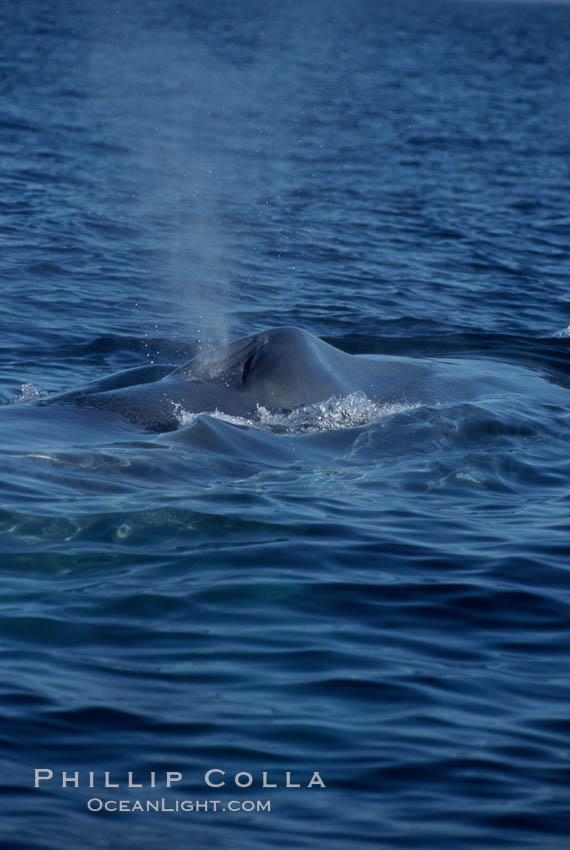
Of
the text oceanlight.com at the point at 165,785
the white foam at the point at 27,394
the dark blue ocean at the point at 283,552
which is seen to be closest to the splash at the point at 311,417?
the dark blue ocean at the point at 283,552

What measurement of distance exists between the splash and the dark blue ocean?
38 millimetres

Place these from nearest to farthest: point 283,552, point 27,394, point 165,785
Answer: point 165,785 < point 283,552 < point 27,394

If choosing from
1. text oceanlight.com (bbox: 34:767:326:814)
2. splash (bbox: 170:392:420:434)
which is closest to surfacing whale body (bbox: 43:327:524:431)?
splash (bbox: 170:392:420:434)

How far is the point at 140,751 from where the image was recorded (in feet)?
20.8

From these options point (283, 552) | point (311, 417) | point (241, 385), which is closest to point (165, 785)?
point (283, 552)

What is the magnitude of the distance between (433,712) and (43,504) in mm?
3725

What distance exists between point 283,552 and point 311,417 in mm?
2808

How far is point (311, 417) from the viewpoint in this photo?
11742 mm

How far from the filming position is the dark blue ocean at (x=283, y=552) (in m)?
6.13

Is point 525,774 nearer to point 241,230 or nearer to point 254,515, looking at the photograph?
point 254,515

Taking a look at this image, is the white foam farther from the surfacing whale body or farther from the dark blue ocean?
the surfacing whale body

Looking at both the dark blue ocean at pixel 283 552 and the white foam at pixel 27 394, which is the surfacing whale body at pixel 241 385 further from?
the white foam at pixel 27 394

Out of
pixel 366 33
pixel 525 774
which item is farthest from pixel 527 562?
pixel 366 33

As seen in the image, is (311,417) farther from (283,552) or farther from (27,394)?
(27,394)
